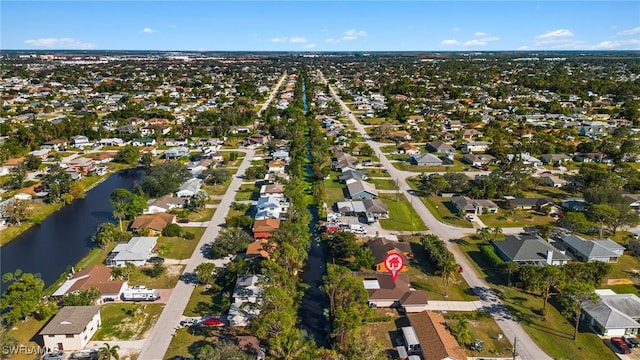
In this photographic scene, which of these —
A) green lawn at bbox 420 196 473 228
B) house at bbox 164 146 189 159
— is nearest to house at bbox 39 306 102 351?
green lawn at bbox 420 196 473 228

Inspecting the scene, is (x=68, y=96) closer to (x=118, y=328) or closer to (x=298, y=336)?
(x=118, y=328)

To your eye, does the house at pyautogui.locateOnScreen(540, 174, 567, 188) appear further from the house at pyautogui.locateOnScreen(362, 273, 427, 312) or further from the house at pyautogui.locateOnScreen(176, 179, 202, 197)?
the house at pyautogui.locateOnScreen(176, 179, 202, 197)

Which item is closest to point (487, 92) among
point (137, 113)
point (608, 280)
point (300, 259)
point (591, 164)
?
point (591, 164)

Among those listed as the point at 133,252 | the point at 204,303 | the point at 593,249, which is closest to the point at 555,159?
the point at 593,249

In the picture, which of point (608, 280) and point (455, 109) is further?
point (455, 109)

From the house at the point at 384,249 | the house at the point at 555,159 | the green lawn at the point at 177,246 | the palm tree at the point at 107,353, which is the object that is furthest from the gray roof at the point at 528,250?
the house at the point at 555,159

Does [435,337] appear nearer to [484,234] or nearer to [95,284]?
[484,234]

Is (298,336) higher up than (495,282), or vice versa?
(298,336)

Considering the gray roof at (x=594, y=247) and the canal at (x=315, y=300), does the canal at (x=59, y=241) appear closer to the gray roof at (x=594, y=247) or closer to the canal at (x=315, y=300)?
the canal at (x=315, y=300)
